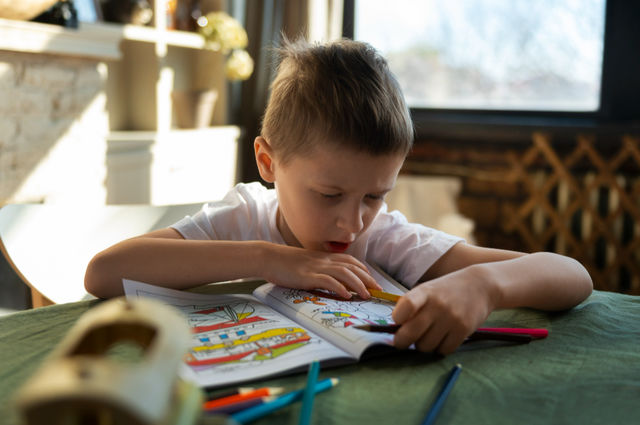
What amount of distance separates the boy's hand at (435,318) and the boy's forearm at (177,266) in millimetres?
277

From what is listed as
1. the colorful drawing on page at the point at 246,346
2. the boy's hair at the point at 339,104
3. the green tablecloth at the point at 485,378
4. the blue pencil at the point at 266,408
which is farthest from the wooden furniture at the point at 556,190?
the blue pencil at the point at 266,408

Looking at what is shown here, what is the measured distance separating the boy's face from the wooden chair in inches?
15.8

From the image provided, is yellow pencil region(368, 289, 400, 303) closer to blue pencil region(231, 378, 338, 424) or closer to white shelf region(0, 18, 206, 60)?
blue pencil region(231, 378, 338, 424)

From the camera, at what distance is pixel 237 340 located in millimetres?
593

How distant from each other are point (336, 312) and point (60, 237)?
633 mm

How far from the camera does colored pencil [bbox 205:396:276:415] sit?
44 centimetres

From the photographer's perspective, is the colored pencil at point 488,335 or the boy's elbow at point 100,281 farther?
the boy's elbow at point 100,281

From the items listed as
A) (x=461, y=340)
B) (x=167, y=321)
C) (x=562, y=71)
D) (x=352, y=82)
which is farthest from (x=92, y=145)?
(x=562, y=71)

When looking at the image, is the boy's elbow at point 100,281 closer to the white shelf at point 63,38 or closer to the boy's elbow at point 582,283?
the boy's elbow at point 582,283

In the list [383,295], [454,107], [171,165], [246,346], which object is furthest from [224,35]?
[246,346]

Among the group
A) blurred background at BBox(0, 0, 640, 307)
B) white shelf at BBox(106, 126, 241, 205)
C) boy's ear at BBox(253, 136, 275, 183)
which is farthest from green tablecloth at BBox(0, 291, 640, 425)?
white shelf at BBox(106, 126, 241, 205)

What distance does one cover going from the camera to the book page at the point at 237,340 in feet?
1.72

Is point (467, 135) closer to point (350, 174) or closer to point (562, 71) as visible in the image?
point (562, 71)

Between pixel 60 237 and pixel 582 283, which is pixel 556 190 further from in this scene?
pixel 60 237
